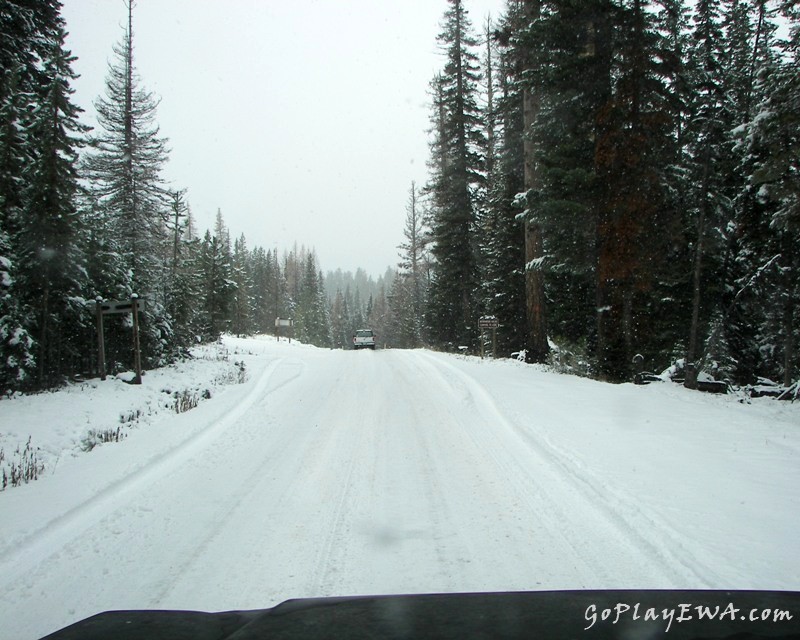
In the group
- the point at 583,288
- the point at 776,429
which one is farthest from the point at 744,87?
the point at 776,429

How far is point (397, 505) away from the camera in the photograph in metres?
5.07

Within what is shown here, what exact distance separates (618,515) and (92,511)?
5.21 metres

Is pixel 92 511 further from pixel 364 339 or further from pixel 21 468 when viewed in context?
pixel 364 339

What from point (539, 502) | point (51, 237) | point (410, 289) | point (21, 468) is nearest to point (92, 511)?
point (21, 468)

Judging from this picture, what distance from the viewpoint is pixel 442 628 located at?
1891 millimetres

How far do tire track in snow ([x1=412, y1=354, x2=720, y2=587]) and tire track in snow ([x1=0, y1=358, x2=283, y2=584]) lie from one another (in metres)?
4.37

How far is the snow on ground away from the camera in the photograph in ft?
11.8

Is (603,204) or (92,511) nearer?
(92,511)

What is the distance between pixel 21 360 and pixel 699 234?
20.4 m

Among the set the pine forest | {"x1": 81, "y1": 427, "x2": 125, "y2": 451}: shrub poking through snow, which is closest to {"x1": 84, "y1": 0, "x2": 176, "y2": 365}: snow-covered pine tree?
the pine forest

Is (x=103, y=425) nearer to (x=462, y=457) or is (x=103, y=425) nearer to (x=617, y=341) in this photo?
(x=462, y=457)

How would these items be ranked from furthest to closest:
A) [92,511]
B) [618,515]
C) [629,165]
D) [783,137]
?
1. [629,165]
2. [783,137]
3. [92,511]
4. [618,515]

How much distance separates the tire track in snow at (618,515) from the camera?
3.56 metres

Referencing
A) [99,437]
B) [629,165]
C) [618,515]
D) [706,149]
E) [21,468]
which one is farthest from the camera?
[706,149]
